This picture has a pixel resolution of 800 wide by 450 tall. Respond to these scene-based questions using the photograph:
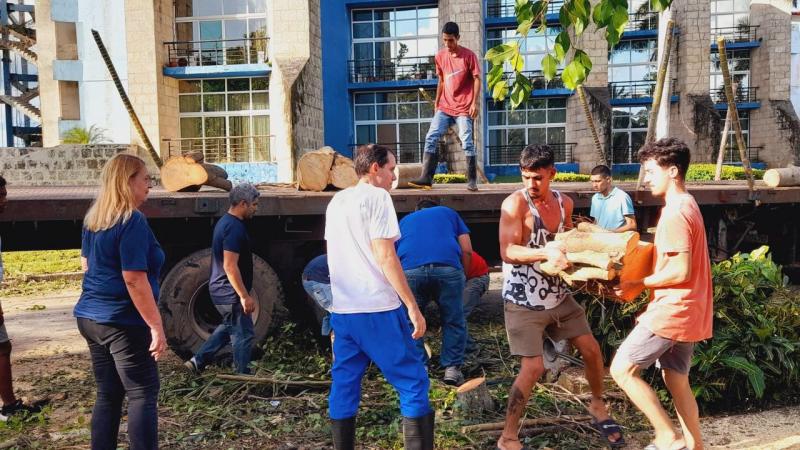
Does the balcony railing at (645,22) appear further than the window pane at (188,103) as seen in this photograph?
Yes

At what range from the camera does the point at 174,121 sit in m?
23.3

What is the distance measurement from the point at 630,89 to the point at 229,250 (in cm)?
2832

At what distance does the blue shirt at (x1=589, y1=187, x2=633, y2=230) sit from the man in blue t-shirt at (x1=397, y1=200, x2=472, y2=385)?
152cm

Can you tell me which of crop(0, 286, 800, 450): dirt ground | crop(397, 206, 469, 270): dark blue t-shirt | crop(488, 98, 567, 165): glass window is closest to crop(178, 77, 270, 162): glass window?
crop(488, 98, 567, 165): glass window

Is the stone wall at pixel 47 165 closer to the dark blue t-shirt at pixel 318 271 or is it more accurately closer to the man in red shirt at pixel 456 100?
the man in red shirt at pixel 456 100

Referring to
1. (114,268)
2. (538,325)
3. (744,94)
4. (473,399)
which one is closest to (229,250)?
(114,268)

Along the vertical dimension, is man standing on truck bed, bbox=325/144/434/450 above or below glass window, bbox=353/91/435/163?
below

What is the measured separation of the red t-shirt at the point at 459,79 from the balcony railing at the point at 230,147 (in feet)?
56.2

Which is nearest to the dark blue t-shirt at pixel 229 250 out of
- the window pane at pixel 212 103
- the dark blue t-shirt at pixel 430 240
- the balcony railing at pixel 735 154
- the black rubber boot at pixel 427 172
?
the dark blue t-shirt at pixel 430 240

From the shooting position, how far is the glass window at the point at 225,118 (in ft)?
77.5

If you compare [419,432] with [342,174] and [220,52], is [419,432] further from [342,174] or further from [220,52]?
[220,52]

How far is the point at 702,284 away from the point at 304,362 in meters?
3.42

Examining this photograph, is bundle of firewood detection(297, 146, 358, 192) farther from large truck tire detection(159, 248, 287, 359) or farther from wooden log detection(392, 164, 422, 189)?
large truck tire detection(159, 248, 287, 359)

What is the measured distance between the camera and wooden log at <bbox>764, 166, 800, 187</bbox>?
24.1 ft
